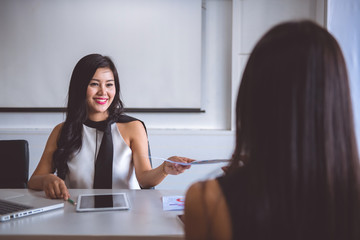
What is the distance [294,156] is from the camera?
1.80 feet

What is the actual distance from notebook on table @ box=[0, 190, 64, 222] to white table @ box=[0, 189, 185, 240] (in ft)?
0.07

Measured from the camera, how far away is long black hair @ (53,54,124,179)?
70.6 inches

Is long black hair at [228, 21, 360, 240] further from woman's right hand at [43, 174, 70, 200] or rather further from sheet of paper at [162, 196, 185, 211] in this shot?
woman's right hand at [43, 174, 70, 200]

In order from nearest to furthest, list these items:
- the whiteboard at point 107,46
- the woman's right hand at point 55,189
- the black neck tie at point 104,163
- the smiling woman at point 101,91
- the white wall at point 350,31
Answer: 1. the woman's right hand at point 55,189
2. the black neck tie at point 104,163
3. the smiling woman at point 101,91
4. the white wall at point 350,31
5. the whiteboard at point 107,46

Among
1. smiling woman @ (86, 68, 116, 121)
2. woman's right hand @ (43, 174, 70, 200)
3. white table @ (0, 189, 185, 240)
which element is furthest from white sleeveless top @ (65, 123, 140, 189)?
white table @ (0, 189, 185, 240)

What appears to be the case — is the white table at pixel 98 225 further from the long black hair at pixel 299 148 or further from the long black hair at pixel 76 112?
the long black hair at pixel 76 112

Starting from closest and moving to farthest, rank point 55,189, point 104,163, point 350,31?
point 55,189, point 104,163, point 350,31

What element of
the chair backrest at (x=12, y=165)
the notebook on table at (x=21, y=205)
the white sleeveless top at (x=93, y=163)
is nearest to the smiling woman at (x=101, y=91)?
the white sleeveless top at (x=93, y=163)

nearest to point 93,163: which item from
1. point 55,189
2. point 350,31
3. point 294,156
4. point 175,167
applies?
point 55,189

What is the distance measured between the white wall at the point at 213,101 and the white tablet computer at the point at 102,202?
177 centimetres

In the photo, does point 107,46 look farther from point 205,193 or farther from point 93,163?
point 205,193

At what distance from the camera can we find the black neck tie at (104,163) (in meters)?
1.75

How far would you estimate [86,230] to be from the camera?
0.98m

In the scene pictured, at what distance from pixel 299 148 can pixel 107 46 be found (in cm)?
288
